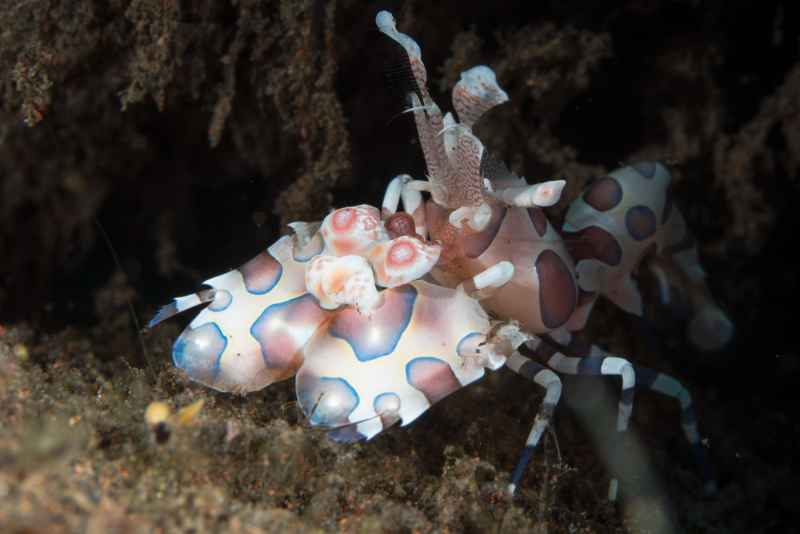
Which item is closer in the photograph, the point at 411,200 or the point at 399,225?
the point at 399,225

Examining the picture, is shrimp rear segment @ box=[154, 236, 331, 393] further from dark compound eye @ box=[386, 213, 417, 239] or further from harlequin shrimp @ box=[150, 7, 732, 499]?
dark compound eye @ box=[386, 213, 417, 239]

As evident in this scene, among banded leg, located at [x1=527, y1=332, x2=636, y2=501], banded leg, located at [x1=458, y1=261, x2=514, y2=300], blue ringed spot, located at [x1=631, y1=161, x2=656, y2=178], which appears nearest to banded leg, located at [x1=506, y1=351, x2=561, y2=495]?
banded leg, located at [x1=527, y1=332, x2=636, y2=501]

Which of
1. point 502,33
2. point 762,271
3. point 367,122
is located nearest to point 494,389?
point 367,122

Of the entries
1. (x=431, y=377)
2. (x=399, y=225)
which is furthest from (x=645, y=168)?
(x=431, y=377)

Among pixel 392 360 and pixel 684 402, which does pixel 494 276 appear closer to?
pixel 392 360

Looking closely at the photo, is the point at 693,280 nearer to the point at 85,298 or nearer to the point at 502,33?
the point at 502,33
